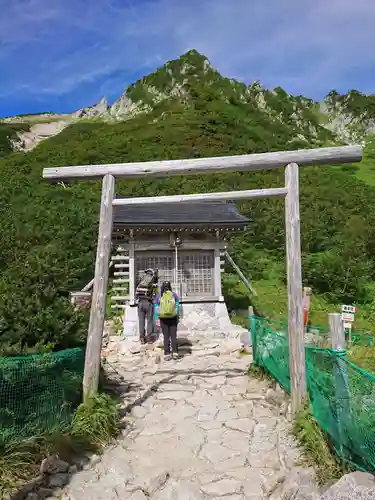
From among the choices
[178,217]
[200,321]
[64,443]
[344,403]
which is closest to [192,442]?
[64,443]

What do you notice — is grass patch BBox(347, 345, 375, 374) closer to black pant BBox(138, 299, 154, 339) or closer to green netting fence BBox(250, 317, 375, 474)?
green netting fence BBox(250, 317, 375, 474)

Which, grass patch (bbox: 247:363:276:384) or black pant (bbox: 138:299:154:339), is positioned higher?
black pant (bbox: 138:299:154:339)

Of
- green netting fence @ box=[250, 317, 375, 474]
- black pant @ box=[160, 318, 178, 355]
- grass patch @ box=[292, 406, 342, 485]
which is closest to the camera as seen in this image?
green netting fence @ box=[250, 317, 375, 474]

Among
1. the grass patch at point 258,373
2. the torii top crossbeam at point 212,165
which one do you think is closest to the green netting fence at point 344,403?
the grass patch at point 258,373

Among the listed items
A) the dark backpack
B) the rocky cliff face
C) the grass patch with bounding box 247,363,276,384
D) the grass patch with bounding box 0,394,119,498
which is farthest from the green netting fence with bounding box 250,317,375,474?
the rocky cliff face

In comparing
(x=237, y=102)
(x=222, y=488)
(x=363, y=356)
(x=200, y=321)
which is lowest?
(x=222, y=488)

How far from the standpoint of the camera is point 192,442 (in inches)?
243

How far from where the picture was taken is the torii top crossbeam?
24.6ft

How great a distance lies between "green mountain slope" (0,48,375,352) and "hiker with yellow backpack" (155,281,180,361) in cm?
212

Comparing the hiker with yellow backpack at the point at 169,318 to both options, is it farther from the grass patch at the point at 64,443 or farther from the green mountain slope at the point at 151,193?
the grass patch at the point at 64,443

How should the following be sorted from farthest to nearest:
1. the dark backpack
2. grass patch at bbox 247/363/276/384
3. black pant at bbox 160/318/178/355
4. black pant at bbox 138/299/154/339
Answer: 1. black pant at bbox 138/299/154/339
2. the dark backpack
3. black pant at bbox 160/318/178/355
4. grass patch at bbox 247/363/276/384

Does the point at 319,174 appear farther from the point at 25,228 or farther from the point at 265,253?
the point at 25,228

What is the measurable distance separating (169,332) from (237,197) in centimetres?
411

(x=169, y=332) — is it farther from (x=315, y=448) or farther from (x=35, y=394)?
(x=315, y=448)
